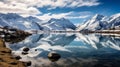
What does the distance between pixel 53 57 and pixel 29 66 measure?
16.1 meters

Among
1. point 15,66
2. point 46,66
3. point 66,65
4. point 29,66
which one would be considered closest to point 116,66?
point 66,65

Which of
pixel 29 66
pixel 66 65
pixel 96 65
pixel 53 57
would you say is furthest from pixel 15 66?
pixel 53 57

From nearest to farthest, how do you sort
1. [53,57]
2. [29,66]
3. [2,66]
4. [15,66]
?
[2,66] < [15,66] < [29,66] < [53,57]

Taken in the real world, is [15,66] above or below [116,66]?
above

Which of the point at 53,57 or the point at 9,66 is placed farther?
the point at 53,57

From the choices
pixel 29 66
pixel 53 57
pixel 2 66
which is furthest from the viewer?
pixel 53 57

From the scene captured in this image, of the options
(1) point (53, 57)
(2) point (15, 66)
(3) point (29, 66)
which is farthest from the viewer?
(1) point (53, 57)

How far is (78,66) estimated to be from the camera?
185 feet

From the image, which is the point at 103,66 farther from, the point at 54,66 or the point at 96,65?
the point at 54,66

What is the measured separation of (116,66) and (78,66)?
9.08 metres

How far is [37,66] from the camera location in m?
56.2

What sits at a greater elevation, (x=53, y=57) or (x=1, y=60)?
(x=1, y=60)

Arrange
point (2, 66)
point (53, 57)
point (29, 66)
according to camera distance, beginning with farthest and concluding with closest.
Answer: point (53, 57) → point (29, 66) → point (2, 66)

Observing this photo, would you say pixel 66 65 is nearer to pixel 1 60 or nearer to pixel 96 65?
pixel 96 65
